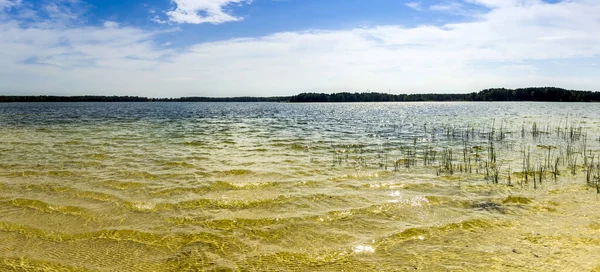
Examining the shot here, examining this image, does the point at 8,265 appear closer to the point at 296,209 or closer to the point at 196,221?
the point at 196,221

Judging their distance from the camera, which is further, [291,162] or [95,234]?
[291,162]

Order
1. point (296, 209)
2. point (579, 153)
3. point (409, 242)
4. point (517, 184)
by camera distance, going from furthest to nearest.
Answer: point (579, 153) → point (517, 184) → point (296, 209) → point (409, 242)

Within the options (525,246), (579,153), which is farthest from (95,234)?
(579,153)

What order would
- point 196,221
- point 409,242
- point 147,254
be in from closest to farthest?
point 147,254, point 409,242, point 196,221

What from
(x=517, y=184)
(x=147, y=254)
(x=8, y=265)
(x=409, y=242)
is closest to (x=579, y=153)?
(x=517, y=184)

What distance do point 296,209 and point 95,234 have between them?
4.42 metres

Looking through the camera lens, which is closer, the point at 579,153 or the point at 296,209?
the point at 296,209

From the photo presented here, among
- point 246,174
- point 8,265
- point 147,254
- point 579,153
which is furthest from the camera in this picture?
point 579,153

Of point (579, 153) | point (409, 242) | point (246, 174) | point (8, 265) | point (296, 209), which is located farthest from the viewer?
point (579, 153)

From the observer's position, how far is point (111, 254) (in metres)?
5.93

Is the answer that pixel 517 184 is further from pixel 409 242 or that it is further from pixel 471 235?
pixel 409 242

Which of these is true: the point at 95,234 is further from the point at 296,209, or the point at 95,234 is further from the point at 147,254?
the point at 296,209

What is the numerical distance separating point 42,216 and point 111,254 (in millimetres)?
3372

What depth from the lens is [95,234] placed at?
6.80 m
